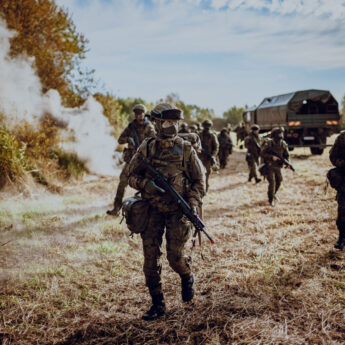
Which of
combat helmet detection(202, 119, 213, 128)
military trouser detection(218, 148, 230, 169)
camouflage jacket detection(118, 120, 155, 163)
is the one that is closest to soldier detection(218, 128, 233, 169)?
military trouser detection(218, 148, 230, 169)

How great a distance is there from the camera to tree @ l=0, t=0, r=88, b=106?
33.2ft

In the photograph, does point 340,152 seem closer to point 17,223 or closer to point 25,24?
point 17,223

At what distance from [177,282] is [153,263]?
36.1 inches

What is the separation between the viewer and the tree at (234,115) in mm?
54500

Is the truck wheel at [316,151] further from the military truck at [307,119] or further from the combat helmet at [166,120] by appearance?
the combat helmet at [166,120]

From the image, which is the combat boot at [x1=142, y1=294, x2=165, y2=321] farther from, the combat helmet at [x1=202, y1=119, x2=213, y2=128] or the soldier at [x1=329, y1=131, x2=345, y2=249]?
the combat helmet at [x1=202, y1=119, x2=213, y2=128]

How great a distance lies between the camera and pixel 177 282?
3641 mm

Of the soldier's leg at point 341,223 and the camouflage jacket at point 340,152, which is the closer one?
the camouflage jacket at point 340,152

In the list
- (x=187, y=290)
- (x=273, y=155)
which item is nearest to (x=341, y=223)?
(x=187, y=290)

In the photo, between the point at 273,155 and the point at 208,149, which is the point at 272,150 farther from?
the point at 208,149

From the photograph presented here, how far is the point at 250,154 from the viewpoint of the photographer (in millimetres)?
9672

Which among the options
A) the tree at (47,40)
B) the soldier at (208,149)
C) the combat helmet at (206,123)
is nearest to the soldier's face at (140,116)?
the soldier at (208,149)

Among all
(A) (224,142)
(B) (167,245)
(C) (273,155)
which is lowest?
(B) (167,245)

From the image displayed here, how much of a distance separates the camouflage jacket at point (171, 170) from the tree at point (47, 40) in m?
9.33
